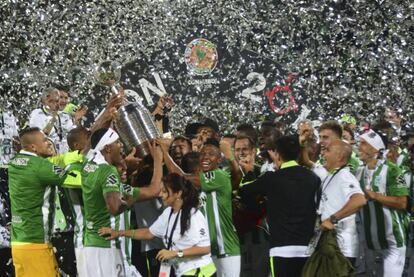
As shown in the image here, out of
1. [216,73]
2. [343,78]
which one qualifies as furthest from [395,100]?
[216,73]

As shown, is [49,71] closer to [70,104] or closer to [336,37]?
[70,104]

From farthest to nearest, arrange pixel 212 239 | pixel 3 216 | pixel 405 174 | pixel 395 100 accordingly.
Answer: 1. pixel 395 100
2. pixel 3 216
3. pixel 405 174
4. pixel 212 239

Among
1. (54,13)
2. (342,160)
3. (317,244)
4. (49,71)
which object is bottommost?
(317,244)

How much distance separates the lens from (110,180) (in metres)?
8.45

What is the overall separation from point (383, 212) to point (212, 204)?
6.87 ft

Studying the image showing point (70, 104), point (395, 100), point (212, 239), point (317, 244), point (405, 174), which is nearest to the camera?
point (317, 244)

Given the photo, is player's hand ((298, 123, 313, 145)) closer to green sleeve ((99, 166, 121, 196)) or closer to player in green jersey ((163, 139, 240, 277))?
player in green jersey ((163, 139, 240, 277))

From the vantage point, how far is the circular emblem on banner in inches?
609

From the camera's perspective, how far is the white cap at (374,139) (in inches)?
389

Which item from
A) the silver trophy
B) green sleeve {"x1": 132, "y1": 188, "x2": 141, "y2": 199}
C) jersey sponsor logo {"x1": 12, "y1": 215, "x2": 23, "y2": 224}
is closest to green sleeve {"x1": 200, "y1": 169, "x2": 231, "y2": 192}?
green sleeve {"x1": 132, "y1": 188, "x2": 141, "y2": 199}

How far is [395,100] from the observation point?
15625 mm

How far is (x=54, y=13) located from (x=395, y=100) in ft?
20.1

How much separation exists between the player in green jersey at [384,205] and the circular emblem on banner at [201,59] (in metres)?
5.76

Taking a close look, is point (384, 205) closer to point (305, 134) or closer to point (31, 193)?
point (305, 134)
